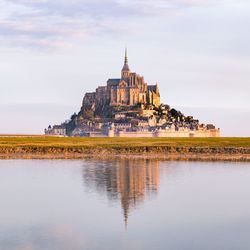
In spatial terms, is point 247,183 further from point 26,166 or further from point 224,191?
point 26,166

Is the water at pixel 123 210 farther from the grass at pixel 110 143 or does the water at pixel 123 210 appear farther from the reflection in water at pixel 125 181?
the grass at pixel 110 143

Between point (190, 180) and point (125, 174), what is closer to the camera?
point (190, 180)

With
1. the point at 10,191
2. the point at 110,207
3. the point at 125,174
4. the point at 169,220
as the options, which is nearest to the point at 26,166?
the point at 125,174

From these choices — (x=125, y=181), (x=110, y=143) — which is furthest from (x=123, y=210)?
(x=110, y=143)

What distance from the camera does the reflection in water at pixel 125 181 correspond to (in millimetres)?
24172

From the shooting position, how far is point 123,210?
20.8 m

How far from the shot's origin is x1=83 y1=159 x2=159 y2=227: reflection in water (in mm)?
24172

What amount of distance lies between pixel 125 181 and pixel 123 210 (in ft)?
32.1

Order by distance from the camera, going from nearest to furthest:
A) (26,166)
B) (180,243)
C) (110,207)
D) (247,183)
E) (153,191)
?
1. (180,243)
2. (110,207)
3. (153,191)
4. (247,183)
5. (26,166)

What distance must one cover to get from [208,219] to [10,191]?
1199 centimetres

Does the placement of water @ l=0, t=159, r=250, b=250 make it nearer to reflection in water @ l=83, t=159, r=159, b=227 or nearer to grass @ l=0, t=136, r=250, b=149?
reflection in water @ l=83, t=159, r=159, b=227

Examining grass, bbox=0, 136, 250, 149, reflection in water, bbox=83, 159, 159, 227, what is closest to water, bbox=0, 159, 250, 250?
reflection in water, bbox=83, 159, 159, 227

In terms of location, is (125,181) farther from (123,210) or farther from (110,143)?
(110,143)

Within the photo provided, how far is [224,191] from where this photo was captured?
1077 inches
